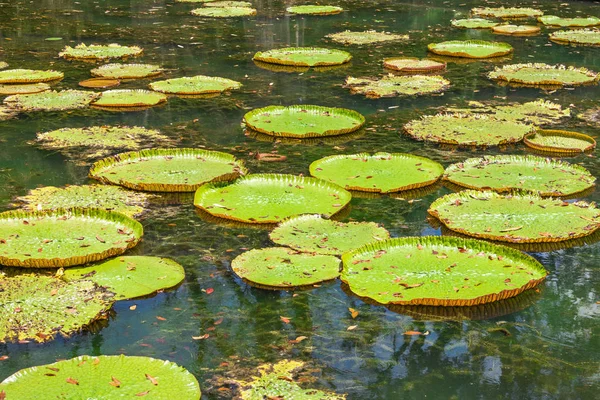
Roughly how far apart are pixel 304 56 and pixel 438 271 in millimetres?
5376

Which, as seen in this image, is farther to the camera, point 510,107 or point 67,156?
point 510,107

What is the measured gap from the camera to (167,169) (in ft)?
17.6

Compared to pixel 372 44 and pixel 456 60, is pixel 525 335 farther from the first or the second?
pixel 372 44

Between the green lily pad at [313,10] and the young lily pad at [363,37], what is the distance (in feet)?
5.72

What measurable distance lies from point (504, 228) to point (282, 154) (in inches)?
76.9

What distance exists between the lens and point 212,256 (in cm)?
429

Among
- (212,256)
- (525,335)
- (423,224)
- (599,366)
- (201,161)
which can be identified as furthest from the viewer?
(201,161)

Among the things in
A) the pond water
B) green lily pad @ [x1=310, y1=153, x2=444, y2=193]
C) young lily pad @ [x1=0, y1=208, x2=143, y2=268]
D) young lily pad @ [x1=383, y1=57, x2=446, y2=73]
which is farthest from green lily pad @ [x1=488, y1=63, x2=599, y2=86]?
young lily pad @ [x1=0, y1=208, x2=143, y2=268]

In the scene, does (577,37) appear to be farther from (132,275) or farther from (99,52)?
(132,275)

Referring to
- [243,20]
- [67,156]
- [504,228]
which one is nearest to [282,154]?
[67,156]

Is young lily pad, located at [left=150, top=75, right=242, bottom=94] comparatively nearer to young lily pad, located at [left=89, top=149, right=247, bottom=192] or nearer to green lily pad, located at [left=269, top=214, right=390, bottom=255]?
young lily pad, located at [left=89, top=149, right=247, bottom=192]

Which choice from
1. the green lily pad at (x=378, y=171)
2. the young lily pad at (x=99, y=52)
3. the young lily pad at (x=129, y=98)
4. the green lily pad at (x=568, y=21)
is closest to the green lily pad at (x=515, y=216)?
the green lily pad at (x=378, y=171)

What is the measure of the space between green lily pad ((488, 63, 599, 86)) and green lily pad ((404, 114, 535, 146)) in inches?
58.3

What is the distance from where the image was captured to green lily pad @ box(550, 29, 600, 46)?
32.0 feet
